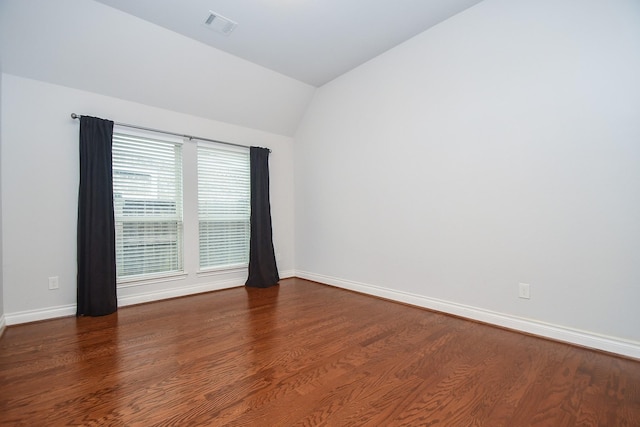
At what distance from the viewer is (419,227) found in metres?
3.19

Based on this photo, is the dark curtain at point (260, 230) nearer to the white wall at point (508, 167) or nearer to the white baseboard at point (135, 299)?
the white baseboard at point (135, 299)

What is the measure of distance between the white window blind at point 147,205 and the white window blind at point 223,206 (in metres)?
0.31

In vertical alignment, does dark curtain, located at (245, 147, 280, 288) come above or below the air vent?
below

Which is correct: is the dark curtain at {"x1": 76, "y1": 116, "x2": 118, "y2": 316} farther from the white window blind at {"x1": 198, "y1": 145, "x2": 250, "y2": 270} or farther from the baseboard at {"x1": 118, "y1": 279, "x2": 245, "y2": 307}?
the white window blind at {"x1": 198, "y1": 145, "x2": 250, "y2": 270}

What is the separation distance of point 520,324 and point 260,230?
3244 mm

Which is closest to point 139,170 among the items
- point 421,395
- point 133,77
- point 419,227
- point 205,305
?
point 133,77

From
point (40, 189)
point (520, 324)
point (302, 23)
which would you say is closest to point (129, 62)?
point (40, 189)

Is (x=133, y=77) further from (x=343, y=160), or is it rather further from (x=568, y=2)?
(x=568, y=2)

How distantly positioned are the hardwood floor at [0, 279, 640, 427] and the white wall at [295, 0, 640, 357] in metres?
0.41

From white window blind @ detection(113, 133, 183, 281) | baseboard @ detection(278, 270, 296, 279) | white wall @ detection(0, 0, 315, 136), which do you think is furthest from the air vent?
baseboard @ detection(278, 270, 296, 279)

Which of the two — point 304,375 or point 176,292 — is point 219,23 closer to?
point 176,292

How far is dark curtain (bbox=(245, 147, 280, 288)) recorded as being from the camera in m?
4.25

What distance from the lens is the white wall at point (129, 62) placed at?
2.58m

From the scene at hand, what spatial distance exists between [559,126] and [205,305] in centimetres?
378
